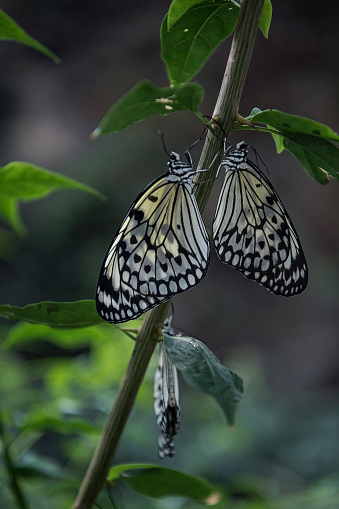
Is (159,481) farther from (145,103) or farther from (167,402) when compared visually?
(145,103)

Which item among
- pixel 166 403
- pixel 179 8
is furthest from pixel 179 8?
pixel 166 403

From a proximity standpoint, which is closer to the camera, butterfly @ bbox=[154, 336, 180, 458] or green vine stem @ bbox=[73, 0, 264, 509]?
green vine stem @ bbox=[73, 0, 264, 509]

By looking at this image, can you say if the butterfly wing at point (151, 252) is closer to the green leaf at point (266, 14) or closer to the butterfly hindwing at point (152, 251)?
the butterfly hindwing at point (152, 251)

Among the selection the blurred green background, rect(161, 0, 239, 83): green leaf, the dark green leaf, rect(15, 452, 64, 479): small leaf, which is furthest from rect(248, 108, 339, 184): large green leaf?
the blurred green background

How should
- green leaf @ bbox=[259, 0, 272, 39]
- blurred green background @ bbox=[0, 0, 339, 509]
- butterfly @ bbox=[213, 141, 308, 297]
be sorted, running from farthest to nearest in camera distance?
blurred green background @ bbox=[0, 0, 339, 509]
butterfly @ bbox=[213, 141, 308, 297]
green leaf @ bbox=[259, 0, 272, 39]

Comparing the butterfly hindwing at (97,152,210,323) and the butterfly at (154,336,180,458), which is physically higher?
the butterfly hindwing at (97,152,210,323)

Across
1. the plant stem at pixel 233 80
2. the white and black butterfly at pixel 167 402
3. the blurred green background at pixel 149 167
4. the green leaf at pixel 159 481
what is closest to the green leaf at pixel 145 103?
the plant stem at pixel 233 80

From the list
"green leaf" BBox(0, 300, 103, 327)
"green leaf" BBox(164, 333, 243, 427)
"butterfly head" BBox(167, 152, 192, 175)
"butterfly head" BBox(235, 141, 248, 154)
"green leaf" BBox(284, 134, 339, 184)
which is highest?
"butterfly head" BBox(235, 141, 248, 154)

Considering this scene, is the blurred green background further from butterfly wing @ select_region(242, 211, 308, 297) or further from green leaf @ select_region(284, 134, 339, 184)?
green leaf @ select_region(284, 134, 339, 184)
